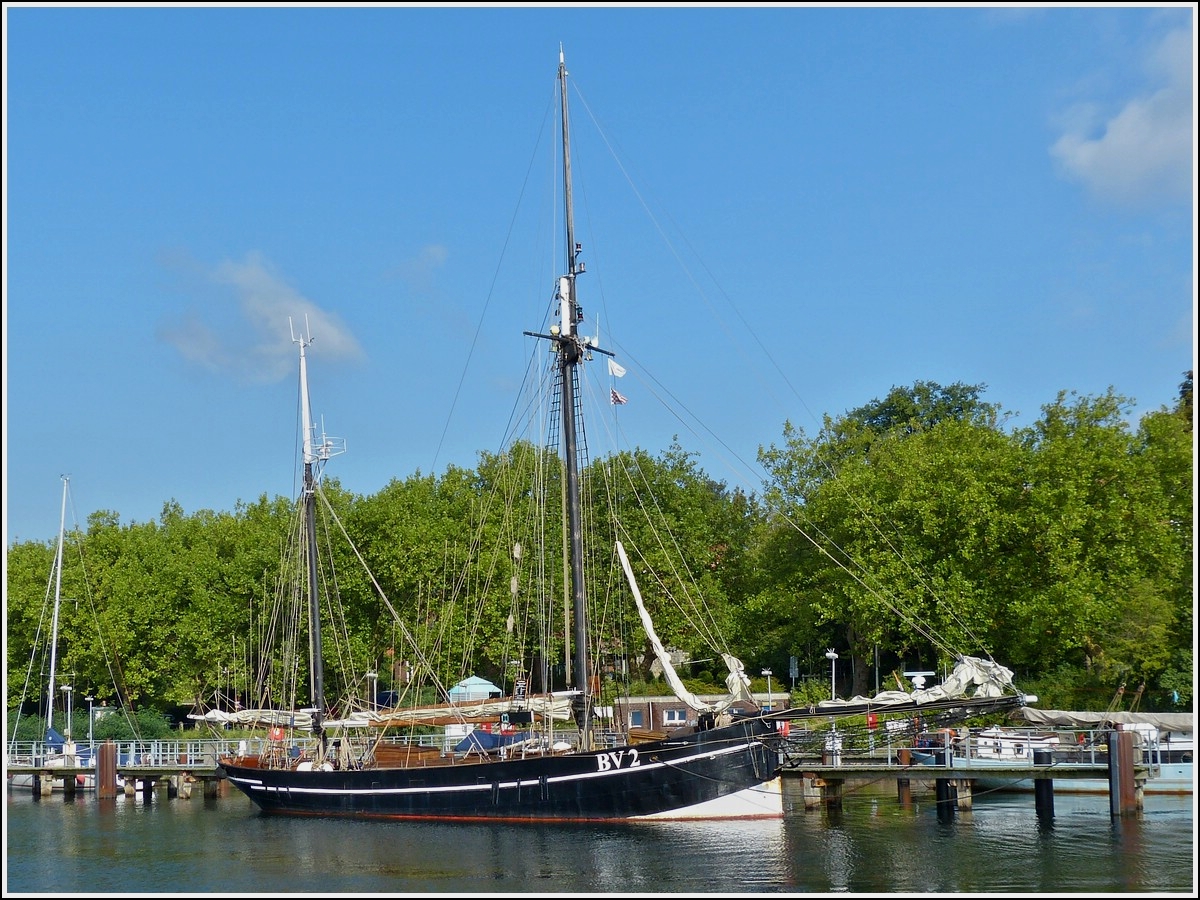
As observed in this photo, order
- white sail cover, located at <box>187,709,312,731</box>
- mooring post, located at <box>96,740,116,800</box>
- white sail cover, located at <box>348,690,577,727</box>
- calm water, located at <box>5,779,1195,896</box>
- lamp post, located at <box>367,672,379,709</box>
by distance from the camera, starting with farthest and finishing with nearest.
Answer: mooring post, located at <box>96,740,116,800</box> < lamp post, located at <box>367,672,379,709</box> < white sail cover, located at <box>187,709,312,731</box> < white sail cover, located at <box>348,690,577,727</box> < calm water, located at <box>5,779,1195,896</box>

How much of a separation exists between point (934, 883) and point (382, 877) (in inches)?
456

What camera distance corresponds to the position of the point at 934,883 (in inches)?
989

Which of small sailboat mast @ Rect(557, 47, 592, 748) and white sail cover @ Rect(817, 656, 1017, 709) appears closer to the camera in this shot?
white sail cover @ Rect(817, 656, 1017, 709)

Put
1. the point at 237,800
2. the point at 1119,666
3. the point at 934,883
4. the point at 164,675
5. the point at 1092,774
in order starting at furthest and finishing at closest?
the point at 164,675 → the point at 237,800 → the point at 1119,666 → the point at 1092,774 → the point at 934,883

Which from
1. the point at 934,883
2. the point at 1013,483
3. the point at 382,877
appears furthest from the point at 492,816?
the point at 1013,483

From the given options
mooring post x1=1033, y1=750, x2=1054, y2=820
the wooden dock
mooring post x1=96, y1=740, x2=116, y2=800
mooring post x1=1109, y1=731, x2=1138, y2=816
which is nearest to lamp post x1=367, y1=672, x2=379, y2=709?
mooring post x1=96, y1=740, x2=116, y2=800

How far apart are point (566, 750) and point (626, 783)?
3153mm

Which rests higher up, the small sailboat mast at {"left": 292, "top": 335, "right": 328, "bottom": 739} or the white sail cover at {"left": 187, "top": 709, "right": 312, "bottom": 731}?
the small sailboat mast at {"left": 292, "top": 335, "right": 328, "bottom": 739}

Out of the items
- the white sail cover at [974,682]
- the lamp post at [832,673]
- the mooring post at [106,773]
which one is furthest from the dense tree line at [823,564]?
the mooring post at [106,773]

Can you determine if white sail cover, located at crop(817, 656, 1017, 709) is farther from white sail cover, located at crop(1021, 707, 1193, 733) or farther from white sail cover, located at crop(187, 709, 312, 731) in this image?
white sail cover, located at crop(187, 709, 312, 731)

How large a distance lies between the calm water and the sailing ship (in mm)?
889

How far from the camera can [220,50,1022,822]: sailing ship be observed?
3388 centimetres

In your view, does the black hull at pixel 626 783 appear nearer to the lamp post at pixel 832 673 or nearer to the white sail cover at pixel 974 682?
the white sail cover at pixel 974 682

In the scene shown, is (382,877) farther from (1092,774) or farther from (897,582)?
(897,582)
